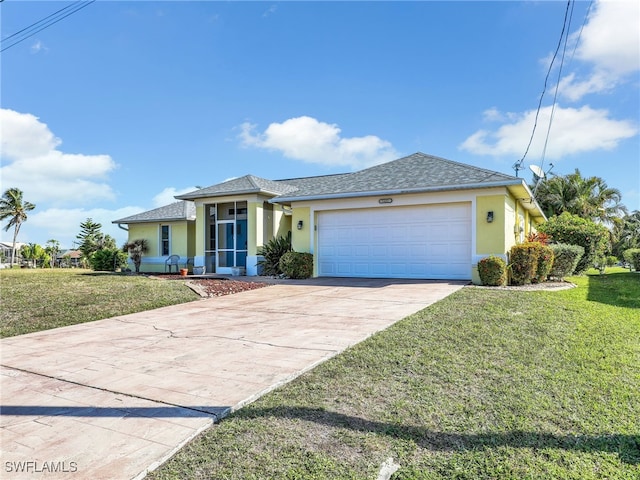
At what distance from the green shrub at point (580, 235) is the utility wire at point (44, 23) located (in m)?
19.0

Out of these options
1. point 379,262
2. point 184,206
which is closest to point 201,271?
point 184,206

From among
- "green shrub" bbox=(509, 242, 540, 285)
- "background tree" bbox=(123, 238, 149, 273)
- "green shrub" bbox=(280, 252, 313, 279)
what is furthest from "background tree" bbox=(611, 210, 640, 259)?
"background tree" bbox=(123, 238, 149, 273)

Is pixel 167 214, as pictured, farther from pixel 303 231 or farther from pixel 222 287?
pixel 222 287

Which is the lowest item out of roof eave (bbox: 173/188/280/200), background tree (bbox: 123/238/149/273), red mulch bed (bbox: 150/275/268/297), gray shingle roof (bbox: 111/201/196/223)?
red mulch bed (bbox: 150/275/268/297)

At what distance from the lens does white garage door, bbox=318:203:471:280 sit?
42.0 ft

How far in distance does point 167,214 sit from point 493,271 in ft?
54.2

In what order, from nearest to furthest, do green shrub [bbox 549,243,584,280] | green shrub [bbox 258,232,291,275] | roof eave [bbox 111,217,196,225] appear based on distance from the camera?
green shrub [bbox 549,243,584,280] < green shrub [bbox 258,232,291,275] < roof eave [bbox 111,217,196,225]

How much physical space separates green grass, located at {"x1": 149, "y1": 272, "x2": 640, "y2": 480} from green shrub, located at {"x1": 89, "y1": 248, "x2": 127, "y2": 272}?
19742mm

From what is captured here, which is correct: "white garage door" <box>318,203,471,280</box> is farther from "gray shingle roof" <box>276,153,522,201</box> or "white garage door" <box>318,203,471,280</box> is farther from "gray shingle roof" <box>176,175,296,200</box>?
"gray shingle roof" <box>176,175,296,200</box>

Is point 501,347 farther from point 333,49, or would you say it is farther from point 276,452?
point 333,49

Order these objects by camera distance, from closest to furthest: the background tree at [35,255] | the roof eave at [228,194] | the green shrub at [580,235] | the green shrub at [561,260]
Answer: the green shrub at [561,260] < the roof eave at [228,194] < the green shrub at [580,235] < the background tree at [35,255]

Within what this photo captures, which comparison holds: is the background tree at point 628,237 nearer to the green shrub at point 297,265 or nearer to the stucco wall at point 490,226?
the stucco wall at point 490,226

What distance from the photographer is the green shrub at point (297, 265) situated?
1434 cm

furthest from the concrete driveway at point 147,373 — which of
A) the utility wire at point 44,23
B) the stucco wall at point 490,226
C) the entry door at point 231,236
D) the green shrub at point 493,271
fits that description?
the entry door at point 231,236
